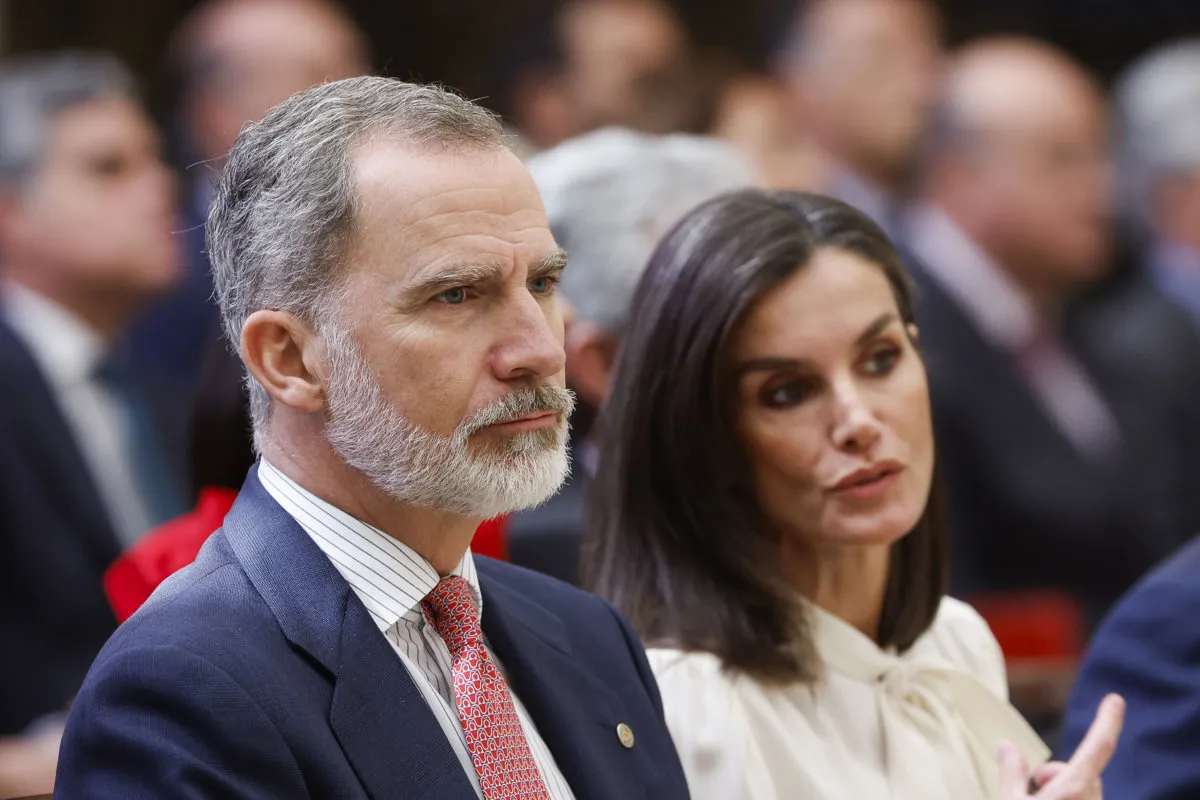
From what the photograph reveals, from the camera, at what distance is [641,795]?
2176 millimetres

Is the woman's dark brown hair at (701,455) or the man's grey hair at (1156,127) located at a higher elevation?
the man's grey hair at (1156,127)

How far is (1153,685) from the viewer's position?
2908 mm

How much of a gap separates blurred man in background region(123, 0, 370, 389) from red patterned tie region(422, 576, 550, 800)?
11.7 feet

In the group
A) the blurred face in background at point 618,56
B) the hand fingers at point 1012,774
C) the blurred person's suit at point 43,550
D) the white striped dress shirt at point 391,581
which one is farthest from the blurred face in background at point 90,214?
the hand fingers at point 1012,774

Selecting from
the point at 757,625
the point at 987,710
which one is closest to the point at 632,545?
the point at 757,625

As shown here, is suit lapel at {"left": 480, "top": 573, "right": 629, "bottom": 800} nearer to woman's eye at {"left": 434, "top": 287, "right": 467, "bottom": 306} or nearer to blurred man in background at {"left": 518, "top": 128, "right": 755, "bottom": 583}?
woman's eye at {"left": 434, "top": 287, "right": 467, "bottom": 306}

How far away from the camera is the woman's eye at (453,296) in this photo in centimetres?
200

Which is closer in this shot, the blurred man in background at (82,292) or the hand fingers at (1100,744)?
the hand fingers at (1100,744)

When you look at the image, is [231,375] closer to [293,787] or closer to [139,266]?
[293,787]

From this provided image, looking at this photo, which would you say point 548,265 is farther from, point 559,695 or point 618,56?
point 618,56

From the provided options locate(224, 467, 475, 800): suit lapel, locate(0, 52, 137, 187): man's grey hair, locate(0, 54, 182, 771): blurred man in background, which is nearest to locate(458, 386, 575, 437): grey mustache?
locate(224, 467, 475, 800): suit lapel

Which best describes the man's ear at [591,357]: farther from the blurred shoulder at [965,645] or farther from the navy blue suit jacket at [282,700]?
the navy blue suit jacket at [282,700]

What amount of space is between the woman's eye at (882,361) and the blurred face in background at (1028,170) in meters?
3.65

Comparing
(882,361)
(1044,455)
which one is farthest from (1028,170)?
(882,361)
